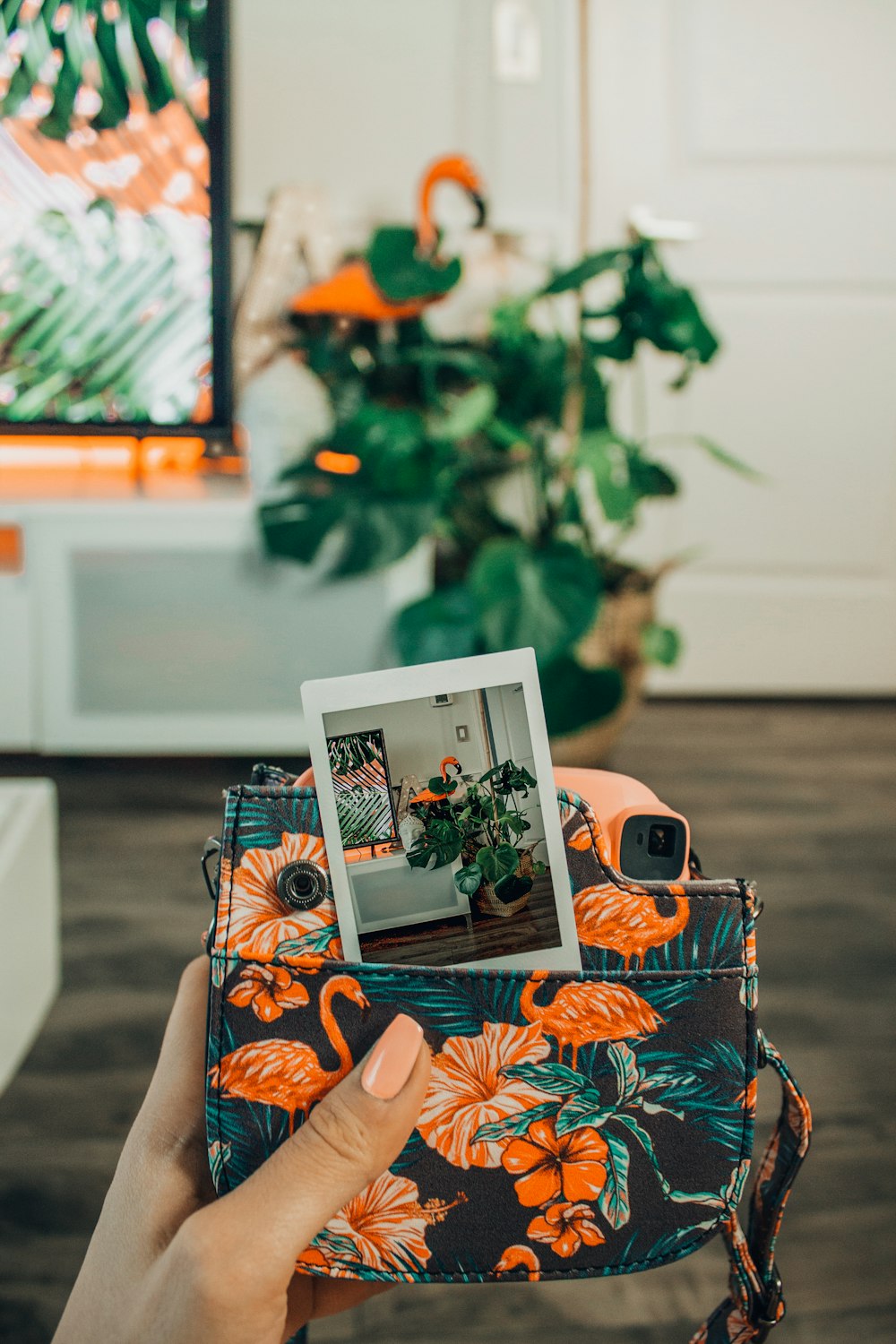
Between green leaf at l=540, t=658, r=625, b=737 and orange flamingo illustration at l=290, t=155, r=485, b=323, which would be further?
orange flamingo illustration at l=290, t=155, r=485, b=323

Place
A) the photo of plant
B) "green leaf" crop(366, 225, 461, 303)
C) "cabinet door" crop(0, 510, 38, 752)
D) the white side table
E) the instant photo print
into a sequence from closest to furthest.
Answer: the instant photo print, the white side table, the photo of plant, "green leaf" crop(366, 225, 461, 303), "cabinet door" crop(0, 510, 38, 752)

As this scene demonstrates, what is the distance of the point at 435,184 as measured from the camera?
1.56m

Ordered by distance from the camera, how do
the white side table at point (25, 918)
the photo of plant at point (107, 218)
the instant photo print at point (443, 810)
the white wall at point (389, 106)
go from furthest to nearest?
the white wall at point (389, 106), the photo of plant at point (107, 218), the white side table at point (25, 918), the instant photo print at point (443, 810)

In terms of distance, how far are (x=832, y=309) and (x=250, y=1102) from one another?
2.05 meters

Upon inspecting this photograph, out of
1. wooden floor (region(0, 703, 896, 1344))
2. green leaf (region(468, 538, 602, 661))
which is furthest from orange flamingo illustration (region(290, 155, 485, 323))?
wooden floor (region(0, 703, 896, 1344))

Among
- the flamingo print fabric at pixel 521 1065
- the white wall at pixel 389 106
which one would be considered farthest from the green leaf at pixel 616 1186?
the white wall at pixel 389 106

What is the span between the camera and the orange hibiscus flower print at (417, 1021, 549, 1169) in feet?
1.06

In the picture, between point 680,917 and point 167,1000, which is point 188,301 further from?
point 680,917

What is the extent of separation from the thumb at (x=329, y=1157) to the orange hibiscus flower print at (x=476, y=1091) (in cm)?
1

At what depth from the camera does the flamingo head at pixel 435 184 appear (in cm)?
152

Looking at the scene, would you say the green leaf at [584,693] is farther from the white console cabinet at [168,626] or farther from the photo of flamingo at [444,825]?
the photo of flamingo at [444,825]

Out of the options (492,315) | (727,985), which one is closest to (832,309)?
(492,315)

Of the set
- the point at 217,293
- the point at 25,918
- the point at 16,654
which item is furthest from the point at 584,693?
the point at 16,654

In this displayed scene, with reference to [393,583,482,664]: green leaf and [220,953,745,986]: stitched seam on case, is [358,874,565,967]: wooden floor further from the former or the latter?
[393,583,482,664]: green leaf
